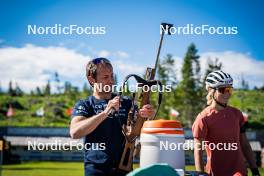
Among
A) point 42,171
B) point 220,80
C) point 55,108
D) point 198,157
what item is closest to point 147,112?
point 198,157

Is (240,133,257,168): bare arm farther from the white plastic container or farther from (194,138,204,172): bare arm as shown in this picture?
the white plastic container

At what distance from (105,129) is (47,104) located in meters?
132

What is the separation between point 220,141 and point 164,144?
1.29 meters

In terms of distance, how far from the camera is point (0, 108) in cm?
12388

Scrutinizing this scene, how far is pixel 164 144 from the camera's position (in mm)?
2838

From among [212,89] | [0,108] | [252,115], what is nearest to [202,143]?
[212,89]

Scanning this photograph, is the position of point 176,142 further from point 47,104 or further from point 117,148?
point 47,104

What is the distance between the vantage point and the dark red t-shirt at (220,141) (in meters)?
3.98

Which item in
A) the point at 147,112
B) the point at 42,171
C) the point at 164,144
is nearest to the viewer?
the point at 164,144

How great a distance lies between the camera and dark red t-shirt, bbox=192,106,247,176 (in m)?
3.98

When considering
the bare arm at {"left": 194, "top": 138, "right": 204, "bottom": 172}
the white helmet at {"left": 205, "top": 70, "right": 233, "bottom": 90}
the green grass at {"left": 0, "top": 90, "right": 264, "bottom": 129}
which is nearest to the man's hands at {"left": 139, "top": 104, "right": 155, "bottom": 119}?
the bare arm at {"left": 194, "top": 138, "right": 204, "bottom": 172}

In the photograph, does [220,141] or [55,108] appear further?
[55,108]

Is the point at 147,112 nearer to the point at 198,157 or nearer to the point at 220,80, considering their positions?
the point at 198,157

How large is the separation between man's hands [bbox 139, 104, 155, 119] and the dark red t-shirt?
2.31 feet
